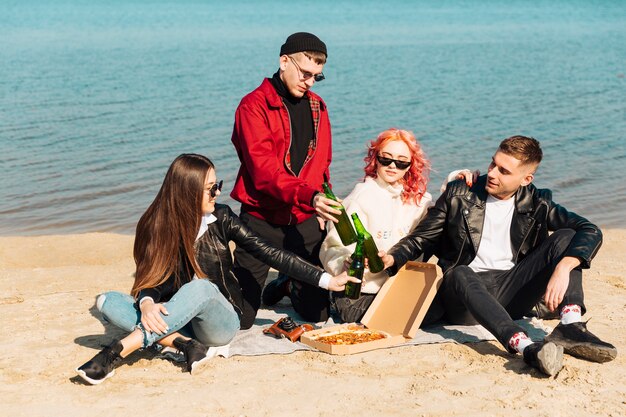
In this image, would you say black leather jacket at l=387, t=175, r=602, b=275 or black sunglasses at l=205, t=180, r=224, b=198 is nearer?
black sunglasses at l=205, t=180, r=224, b=198

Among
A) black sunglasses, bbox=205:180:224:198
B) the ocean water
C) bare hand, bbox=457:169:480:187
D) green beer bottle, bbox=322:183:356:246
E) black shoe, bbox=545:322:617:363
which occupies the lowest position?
the ocean water

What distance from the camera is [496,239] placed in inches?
244

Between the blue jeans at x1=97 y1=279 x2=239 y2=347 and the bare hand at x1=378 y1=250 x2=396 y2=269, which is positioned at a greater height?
the bare hand at x1=378 y1=250 x2=396 y2=269

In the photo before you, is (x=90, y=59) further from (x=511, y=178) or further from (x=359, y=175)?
(x=511, y=178)

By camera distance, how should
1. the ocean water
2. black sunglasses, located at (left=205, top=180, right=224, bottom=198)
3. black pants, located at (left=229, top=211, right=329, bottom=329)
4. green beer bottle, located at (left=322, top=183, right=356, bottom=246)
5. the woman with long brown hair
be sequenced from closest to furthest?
the woman with long brown hair < black sunglasses, located at (left=205, top=180, right=224, bottom=198) < green beer bottle, located at (left=322, top=183, right=356, bottom=246) < black pants, located at (left=229, top=211, right=329, bottom=329) < the ocean water

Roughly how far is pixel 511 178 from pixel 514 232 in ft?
1.40

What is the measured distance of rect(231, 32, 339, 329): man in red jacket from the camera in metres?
6.50

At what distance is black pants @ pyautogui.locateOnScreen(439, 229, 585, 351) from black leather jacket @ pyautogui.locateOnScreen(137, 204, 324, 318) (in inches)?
38.2

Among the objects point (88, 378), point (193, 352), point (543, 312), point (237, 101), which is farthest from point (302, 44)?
point (237, 101)

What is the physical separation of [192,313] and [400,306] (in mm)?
1553

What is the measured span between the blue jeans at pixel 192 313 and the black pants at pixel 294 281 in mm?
657

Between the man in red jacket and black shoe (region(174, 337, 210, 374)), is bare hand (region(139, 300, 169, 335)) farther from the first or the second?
the man in red jacket

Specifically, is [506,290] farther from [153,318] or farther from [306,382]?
[153,318]

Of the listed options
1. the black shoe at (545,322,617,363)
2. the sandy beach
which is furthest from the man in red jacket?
the black shoe at (545,322,617,363)
